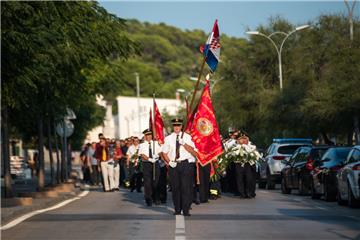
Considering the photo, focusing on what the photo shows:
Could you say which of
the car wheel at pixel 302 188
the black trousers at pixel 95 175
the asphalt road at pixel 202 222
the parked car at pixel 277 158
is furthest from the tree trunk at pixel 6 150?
the black trousers at pixel 95 175

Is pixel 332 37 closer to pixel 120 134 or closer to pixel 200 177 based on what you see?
pixel 200 177

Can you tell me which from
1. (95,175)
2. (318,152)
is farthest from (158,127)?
(95,175)

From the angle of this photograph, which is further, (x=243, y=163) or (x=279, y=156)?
(x=279, y=156)

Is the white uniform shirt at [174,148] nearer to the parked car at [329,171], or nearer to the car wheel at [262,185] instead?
the parked car at [329,171]

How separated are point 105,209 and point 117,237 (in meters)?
→ 8.16

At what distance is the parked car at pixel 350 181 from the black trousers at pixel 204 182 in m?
3.19

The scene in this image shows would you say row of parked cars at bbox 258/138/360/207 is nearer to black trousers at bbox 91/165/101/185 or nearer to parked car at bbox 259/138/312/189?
parked car at bbox 259/138/312/189

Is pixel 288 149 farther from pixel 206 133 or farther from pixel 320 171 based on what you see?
pixel 206 133

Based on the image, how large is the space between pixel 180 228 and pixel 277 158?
2111 centimetres

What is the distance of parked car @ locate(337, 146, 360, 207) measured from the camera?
24.4m

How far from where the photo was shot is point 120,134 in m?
146

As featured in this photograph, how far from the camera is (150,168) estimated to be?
27516mm

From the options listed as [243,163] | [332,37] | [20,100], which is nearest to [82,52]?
[20,100]

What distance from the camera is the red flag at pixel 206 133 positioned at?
91.5ft
